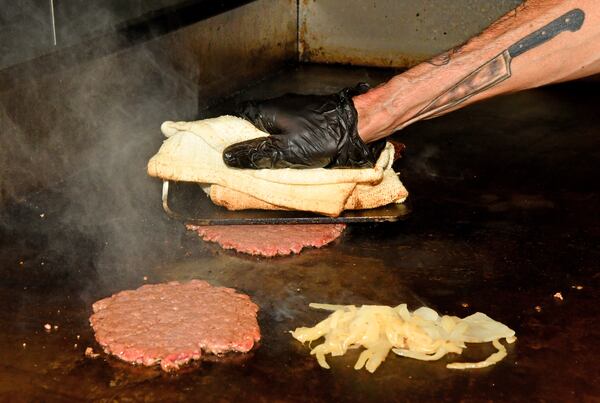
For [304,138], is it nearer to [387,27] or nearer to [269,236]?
[269,236]

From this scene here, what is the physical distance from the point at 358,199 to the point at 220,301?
3.07ft

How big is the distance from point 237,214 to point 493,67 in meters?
1.29

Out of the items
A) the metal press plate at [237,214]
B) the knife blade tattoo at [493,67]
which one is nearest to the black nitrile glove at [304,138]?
the metal press plate at [237,214]

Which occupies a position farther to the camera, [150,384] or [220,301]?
[220,301]

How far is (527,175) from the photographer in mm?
4238

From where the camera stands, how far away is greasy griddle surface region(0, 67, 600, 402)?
2.54 m

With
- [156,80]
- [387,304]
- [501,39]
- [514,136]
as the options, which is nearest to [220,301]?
[387,304]

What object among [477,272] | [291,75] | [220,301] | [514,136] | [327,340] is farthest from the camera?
[291,75]

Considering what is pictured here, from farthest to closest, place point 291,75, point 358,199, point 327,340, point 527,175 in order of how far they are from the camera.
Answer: point 291,75
point 527,175
point 358,199
point 327,340

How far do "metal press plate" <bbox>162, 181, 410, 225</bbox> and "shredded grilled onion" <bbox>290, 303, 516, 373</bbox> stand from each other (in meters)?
0.69

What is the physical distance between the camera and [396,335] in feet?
8.99

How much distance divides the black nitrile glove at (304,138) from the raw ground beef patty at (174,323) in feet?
2.07

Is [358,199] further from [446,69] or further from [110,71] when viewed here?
[110,71]

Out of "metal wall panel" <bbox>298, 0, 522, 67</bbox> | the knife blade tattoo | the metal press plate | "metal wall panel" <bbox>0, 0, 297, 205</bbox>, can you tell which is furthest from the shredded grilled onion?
"metal wall panel" <bbox>298, 0, 522, 67</bbox>
